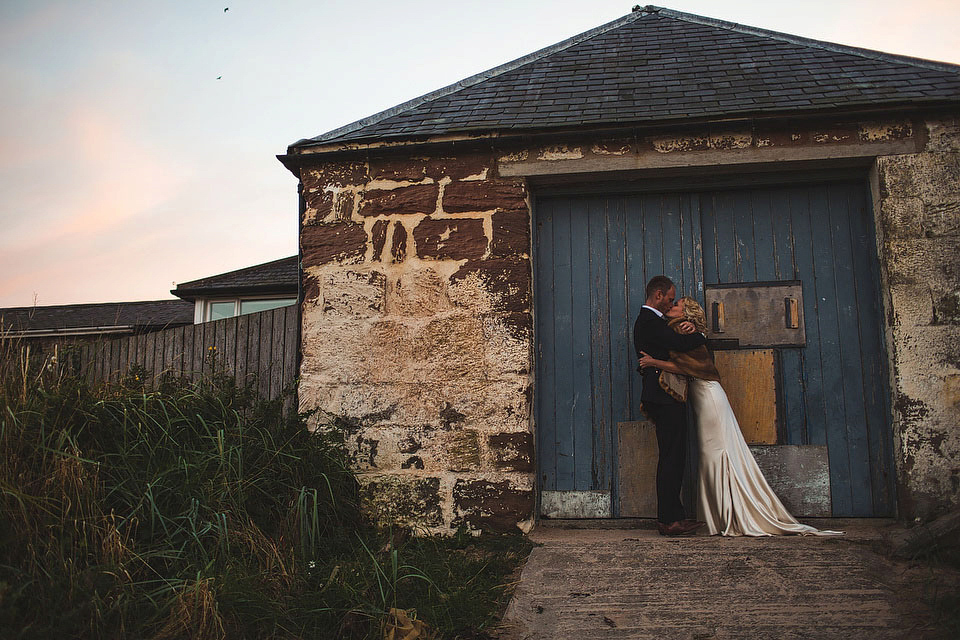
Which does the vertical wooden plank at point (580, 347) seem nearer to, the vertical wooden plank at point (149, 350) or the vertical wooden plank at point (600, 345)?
the vertical wooden plank at point (600, 345)

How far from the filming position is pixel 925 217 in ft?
14.6

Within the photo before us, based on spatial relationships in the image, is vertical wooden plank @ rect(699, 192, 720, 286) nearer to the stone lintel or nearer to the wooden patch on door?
the stone lintel

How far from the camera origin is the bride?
14.3ft

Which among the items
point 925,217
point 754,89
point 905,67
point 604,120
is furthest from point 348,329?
point 905,67

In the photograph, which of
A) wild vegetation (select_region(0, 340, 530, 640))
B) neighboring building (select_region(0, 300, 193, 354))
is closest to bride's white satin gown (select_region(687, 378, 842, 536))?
wild vegetation (select_region(0, 340, 530, 640))

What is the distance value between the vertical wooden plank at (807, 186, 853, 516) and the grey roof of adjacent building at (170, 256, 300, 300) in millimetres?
8925

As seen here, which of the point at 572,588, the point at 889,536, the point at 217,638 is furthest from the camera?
the point at 889,536

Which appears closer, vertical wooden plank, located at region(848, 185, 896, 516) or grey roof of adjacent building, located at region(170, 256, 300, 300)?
vertical wooden plank, located at region(848, 185, 896, 516)

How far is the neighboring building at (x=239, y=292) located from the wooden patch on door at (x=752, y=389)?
29.0 ft

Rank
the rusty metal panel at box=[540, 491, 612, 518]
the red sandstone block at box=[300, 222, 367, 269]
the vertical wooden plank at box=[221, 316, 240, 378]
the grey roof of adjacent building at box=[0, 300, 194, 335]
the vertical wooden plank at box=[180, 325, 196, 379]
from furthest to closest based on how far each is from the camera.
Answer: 1. the grey roof of adjacent building at box=[0, 300, 194, 335]
2. the vertical wooden plank at box=[180, 325, 196, 379]
3. the vertical wooden plank at box=[221, 316, 240, 378]
4. the red sandstone block at box=[300, 222, 367, 269]
5. the rusty metal panel at box=[540, 491, 612, 518]

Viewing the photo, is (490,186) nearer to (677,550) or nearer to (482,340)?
(482,340)

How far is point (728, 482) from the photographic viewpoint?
4406 millimetres

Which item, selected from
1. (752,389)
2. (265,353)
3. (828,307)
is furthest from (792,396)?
(265,353)

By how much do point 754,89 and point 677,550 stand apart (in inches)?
123
